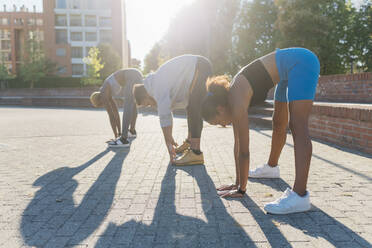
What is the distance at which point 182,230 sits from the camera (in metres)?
2.31

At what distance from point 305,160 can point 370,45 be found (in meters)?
25.0

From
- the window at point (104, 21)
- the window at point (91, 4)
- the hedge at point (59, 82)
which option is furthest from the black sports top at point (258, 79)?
the window at point (91, 4)

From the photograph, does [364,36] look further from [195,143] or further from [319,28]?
[195,143]

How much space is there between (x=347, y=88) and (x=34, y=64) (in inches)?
1635

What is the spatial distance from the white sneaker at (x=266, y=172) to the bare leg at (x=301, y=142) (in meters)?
1.02

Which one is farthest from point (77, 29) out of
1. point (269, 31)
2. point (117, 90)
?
point (117, 90)

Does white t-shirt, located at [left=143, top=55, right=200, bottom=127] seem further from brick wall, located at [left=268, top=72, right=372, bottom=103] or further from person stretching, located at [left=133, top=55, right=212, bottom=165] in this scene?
brick wall, located at [left=268, top=72, right=372, bottom=103]

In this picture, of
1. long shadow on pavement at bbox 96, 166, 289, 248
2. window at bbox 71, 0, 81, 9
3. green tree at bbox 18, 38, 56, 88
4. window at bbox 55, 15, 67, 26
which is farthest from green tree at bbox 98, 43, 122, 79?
long shadow on pavement at bbox 96, 166, 289, 248

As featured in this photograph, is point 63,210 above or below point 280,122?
below

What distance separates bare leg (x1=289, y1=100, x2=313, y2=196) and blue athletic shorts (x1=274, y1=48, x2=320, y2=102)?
0.08 meters

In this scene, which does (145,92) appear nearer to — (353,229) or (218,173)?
(218,173)

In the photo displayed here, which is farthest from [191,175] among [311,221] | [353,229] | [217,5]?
[217,5]

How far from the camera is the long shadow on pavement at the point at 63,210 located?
2.27 meters

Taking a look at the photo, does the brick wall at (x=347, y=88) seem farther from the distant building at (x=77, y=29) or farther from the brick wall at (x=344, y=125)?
the distant building at (x=77, y=29)
